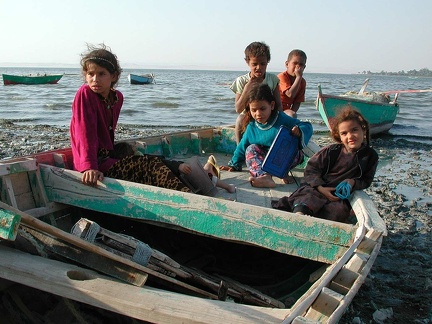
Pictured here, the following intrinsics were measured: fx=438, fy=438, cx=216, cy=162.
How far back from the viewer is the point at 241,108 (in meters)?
4.54

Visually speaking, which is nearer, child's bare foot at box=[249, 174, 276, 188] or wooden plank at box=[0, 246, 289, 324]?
wooden plank at box=[0, 246, 289, 324]

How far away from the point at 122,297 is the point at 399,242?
3.82 metres

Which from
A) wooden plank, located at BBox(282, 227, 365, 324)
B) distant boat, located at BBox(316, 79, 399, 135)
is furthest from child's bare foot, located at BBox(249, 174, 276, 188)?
distant boat, located at BBox(316, 79, 399, 135)

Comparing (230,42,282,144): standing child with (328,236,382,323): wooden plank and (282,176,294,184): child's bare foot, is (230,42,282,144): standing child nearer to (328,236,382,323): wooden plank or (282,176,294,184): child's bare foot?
(282,176,294,184): child's bare foot

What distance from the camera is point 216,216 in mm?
2561

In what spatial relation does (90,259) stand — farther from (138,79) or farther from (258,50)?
(138,79)

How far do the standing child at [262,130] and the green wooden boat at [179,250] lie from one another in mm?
186

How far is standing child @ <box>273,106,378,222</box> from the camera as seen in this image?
300 cm

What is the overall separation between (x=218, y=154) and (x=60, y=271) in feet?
11.6

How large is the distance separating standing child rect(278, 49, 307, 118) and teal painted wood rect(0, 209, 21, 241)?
155 inches

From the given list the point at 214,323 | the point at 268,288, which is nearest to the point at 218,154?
the point at 268,288

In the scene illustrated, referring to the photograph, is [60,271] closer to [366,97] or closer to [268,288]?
[268,288]

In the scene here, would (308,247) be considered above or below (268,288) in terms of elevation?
above

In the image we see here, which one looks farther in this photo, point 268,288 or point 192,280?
point 268,288
